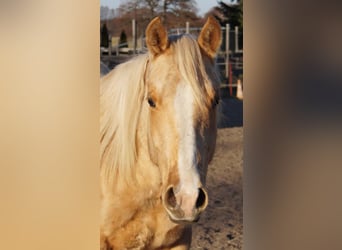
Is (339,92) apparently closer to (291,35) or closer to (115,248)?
(291,35)

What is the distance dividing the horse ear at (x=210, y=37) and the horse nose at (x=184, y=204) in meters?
0.60

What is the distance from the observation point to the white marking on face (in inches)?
89.2

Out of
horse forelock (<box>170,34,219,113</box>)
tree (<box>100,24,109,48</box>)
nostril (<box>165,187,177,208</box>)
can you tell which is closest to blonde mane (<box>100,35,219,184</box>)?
horse forelock (<box>170,34,219,113</box>)

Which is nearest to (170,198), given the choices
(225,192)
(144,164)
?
(144,164)

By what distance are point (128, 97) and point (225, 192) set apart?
0.61 metres

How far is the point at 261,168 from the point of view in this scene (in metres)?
2.59

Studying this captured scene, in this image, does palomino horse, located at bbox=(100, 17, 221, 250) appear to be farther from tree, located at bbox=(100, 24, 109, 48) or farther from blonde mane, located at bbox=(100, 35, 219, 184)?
tree, located at bbox=(100, 24, 109, 48)

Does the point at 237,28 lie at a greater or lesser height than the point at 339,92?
greater

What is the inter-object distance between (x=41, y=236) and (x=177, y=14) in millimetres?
1150

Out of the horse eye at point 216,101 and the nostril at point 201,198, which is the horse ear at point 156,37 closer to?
the horse eye at point 216,101

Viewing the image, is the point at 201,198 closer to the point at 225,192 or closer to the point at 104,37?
the point at 225,192

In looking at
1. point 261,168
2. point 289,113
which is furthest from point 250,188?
point 289,113

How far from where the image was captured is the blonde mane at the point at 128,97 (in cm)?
235

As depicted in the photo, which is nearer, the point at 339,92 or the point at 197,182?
the point at 197,182
